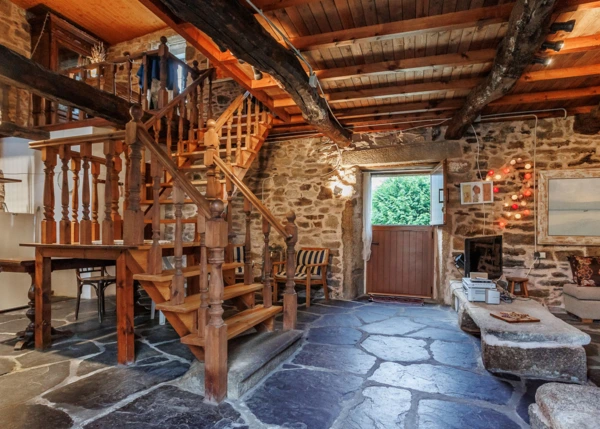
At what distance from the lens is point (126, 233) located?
2566 millimetres

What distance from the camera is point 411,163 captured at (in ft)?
16.8

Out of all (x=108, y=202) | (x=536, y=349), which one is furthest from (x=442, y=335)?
(x=108, y=202)

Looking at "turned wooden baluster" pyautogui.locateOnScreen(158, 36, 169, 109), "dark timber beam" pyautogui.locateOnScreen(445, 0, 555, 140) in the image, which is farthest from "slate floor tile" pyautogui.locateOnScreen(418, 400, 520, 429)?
"turned wooden baluster" pyautogui.locateOnScreen(158, 36, 169, 109)

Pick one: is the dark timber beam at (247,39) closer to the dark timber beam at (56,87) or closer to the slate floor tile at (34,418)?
the dark timber beam at (56,87)

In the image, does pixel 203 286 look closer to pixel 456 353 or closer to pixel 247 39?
pixel 247 39

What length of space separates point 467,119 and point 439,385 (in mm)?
3085

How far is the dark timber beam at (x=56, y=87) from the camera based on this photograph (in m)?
2.81

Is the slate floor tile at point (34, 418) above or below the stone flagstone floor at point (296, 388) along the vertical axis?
above

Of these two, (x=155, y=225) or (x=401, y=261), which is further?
(x=401, y=261)

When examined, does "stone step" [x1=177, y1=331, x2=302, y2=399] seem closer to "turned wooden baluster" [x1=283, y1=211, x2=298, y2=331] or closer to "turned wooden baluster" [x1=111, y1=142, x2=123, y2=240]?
"turned wooden baluster" [x1=283, y1=211, x2=298, y2=331]

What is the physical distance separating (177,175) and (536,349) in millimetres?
2940

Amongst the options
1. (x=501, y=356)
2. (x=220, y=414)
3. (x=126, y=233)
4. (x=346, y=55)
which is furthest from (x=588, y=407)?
(x=346, y=55)

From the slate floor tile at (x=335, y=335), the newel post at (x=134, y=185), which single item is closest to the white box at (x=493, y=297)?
the slate floor tile at (x=335, y=335)

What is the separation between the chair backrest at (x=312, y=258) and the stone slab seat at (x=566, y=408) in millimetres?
3619
